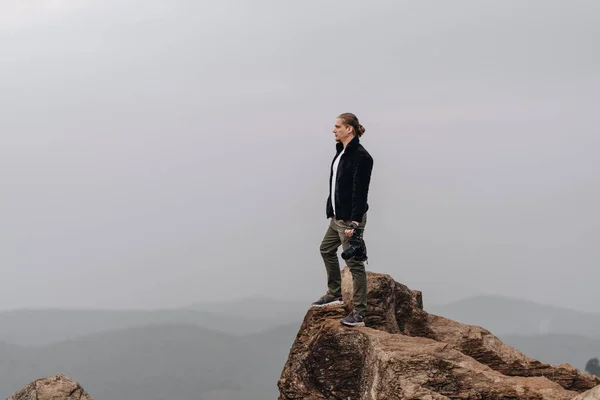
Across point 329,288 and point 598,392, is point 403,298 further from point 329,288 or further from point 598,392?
point 598,392

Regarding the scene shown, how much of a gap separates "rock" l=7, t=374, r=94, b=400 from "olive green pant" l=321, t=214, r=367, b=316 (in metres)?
10.1

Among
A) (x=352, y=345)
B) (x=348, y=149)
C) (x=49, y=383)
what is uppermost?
(x=348, y=149)

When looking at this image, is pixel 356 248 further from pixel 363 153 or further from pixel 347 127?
pixel 347 127

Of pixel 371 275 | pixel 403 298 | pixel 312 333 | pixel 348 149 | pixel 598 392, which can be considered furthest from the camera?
pixel 403 298

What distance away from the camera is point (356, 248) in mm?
12781

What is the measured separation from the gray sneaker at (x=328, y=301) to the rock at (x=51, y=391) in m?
9.52

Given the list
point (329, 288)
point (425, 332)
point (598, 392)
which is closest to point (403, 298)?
point (425, 332)

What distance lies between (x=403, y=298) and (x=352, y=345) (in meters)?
4.75

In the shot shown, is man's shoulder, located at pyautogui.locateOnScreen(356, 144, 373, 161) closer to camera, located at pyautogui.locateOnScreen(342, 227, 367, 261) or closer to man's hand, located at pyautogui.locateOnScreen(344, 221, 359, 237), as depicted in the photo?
man's hand, located at pyautogui.locateOnScreen(344, 221, 359, 237)

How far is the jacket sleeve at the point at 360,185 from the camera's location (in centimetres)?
1272

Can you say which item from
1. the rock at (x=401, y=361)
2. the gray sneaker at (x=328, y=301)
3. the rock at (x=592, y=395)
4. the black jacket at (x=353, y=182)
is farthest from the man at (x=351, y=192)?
the rock at (x=592, y=395)

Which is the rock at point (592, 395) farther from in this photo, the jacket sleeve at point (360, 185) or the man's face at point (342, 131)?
the man's face at point (342, 131)

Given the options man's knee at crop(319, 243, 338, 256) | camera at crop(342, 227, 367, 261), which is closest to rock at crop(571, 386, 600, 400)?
→ camera at crop(342, 227, 367, 261)

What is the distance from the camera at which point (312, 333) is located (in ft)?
47.2
